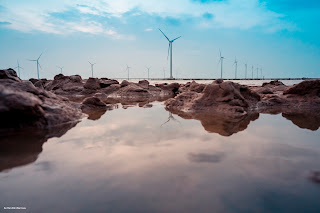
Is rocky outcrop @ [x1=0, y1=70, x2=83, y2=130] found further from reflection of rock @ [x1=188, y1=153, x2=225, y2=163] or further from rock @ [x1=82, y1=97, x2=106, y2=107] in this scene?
reflection of rock @ [x1=188, y1=153, x2=225, y2=163]

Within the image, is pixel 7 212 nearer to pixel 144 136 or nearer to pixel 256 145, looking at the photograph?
pixel 144 136

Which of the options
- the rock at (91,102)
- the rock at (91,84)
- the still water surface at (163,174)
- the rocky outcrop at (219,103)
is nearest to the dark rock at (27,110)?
the still water surface at (163,174)

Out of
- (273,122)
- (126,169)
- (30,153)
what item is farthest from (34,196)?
(273,122)

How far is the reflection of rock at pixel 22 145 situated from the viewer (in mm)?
2664

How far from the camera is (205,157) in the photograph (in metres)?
2.84

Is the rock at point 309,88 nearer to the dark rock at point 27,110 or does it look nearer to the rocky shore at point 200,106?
the rocky shore at point 200,106

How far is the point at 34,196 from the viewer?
6.28ft

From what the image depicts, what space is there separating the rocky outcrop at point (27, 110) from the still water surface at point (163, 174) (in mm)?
1028

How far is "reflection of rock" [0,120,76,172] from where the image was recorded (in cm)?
266

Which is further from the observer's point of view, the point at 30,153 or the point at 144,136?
the point at 144,136

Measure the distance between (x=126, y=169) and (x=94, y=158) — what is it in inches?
24.1

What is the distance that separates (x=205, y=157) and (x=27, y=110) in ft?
11.7

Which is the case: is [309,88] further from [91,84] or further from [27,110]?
[91,84]

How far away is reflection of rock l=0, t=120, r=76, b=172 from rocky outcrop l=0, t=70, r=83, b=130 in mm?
326
